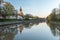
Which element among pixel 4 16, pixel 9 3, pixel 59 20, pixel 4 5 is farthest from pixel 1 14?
pixel 59 20

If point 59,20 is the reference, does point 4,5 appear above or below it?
above

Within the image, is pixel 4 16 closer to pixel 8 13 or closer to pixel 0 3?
pixel 8 13

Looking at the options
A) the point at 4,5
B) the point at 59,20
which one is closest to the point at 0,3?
the point at 4,5

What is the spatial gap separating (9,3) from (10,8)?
8.89 feet

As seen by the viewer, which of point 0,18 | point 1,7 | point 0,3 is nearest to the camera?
point 0,18

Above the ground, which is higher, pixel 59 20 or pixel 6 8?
pixel 6 8

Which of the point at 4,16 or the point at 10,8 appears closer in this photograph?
the point at 4,16

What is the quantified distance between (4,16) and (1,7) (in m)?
3.66

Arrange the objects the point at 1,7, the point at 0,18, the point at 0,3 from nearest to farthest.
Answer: the point at 0,18 → the point at 1,7 → the point at 0,3

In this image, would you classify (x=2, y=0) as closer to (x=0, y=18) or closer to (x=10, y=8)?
(x=10, y=8)

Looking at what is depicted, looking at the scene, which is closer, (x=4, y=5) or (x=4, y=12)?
(x=4, y=12)

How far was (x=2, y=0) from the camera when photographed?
2297 inches

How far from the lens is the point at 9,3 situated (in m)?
57.8

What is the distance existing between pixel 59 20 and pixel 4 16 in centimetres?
1710
